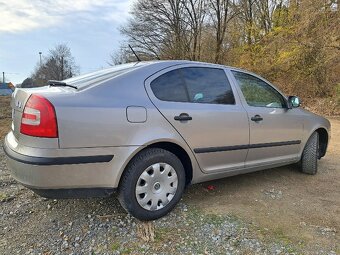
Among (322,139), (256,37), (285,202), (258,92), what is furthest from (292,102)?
(256,37)

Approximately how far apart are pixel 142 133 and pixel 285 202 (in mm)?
1912

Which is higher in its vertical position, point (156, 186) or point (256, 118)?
point (256, 118)

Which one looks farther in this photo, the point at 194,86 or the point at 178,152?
Answer: the point at 194,86

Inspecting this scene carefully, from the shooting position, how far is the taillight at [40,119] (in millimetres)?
2568

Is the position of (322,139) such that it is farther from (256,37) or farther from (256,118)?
(256,37)

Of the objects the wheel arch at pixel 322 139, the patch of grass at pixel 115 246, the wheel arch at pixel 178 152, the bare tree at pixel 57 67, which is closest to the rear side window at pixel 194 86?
the wheel arch at pixel 178 152

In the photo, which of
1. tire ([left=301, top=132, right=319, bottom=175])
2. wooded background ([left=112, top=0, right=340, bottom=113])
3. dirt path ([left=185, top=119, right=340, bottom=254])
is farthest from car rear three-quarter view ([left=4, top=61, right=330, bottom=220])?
wooded background ([left=112, top=0, right=340, bottom=113])

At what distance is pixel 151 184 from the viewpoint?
9.98 ft

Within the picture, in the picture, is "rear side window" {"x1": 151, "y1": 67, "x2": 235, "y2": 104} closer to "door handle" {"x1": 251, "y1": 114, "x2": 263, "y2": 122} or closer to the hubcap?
"door handle" {"x1": 251, "y1": 114, "x2": 263, "y2": 122}

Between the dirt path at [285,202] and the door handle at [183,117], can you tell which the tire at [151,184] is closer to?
the door handle at [183,117]

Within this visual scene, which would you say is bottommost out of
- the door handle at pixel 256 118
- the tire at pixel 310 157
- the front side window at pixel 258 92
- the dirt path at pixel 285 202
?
the dirt path at pixel 285 202

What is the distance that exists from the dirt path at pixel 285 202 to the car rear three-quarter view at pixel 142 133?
31cm

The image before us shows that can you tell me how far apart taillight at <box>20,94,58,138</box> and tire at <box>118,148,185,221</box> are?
75 cm

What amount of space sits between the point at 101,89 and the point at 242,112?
5.54 feet
